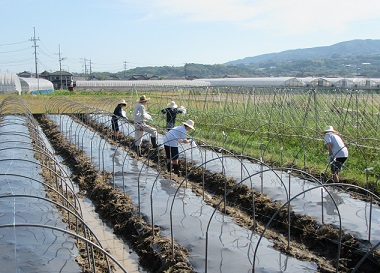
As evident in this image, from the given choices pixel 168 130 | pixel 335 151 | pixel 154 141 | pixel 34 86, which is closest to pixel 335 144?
pixel 335 151

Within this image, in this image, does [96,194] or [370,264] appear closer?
[370,264]

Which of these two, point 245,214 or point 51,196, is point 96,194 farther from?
point 245,214

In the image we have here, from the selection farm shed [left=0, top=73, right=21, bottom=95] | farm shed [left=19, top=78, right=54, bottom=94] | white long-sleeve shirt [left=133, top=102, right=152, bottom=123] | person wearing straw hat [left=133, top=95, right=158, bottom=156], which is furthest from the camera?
farm shed [left=19, top=78, right=54, bottom=94]

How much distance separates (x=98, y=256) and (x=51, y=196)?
285 centimetres

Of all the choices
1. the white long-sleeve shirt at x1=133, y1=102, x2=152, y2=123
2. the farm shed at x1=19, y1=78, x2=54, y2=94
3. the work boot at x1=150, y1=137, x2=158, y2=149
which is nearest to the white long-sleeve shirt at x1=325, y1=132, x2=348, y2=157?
the work boot at x1=150, y1=137, x2=158, y2=149

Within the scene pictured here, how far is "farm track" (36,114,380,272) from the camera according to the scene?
6.40 metres

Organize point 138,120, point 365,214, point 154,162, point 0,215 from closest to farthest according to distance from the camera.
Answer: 1. point 0,215
2. point 365,214
3. point 154,162
4. point 138,120

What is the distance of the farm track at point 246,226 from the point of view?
640cm

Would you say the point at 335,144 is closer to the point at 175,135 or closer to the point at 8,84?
the point at 175,135

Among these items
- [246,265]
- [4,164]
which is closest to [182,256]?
[246,265]

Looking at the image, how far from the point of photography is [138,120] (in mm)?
14859

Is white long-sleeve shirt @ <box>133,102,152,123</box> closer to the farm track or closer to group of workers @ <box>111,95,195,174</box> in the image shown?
group of workers @ <box>111,95,195,174</box>

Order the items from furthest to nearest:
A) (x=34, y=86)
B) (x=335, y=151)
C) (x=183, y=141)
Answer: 1. (x=34, y=86)
2. (x=183, y=141)
3. (x=335, y=151)

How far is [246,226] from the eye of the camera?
7.66 meters
